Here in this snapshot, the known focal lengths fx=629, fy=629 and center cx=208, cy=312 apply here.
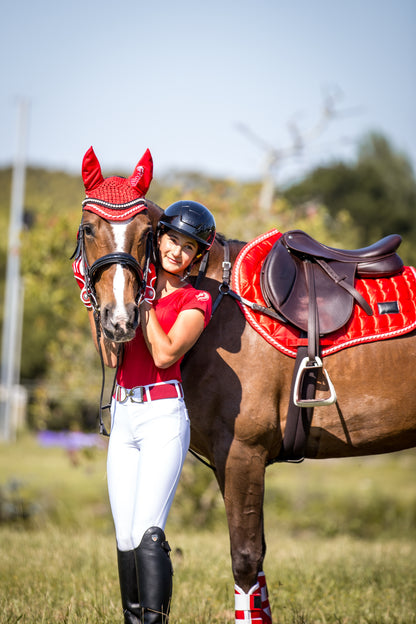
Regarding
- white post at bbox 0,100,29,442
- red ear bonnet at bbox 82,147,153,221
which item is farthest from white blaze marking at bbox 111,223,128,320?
white post at bbox 0,100,29,442

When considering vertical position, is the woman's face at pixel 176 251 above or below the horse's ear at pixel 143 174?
below

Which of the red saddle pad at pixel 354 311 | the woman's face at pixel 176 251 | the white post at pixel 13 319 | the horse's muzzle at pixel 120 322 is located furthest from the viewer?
the white post at pixel 13 319

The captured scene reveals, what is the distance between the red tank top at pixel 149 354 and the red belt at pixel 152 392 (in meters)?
0.02

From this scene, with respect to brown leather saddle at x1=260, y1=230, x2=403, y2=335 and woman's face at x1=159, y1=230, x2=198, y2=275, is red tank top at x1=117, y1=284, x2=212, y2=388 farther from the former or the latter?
brown leather saddle at x1=260, y1=230, x2=403, y2=335

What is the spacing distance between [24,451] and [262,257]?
19.7 meters

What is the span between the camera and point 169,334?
2.85m

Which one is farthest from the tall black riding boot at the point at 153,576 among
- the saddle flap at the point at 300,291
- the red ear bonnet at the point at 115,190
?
the red ear bonnet at the point at 115,190

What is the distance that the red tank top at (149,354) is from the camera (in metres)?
2.94

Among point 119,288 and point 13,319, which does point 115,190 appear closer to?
point 119,288

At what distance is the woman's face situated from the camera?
3.06 meters

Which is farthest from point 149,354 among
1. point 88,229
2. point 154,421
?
point 88,229

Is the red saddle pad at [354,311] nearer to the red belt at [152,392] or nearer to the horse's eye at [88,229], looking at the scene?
A: the red belt at [152,392]

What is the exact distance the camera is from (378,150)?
33.6m

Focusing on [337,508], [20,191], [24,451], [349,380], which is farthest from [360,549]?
[20,191]
